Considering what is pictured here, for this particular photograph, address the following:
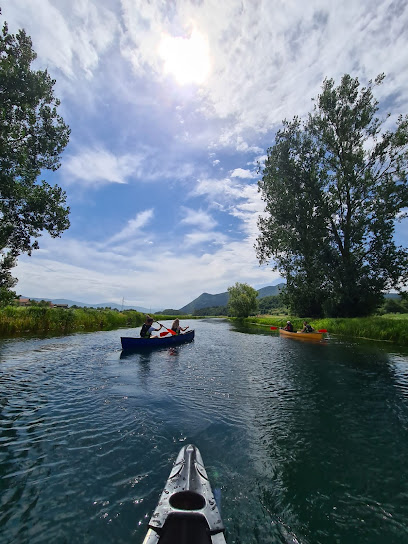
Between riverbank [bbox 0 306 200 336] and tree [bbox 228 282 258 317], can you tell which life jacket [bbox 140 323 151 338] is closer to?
riverbank [bbox 0 306 200 336]

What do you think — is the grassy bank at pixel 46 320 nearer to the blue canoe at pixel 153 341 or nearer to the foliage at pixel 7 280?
the foliage at pixel 7 280

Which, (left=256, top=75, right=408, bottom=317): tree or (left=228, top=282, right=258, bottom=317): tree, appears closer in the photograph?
(left=256, top=75, right=408, bottom=317): tree

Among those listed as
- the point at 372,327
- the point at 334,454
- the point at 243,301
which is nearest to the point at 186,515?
the point at 334,454

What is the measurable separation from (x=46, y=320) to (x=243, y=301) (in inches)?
2648

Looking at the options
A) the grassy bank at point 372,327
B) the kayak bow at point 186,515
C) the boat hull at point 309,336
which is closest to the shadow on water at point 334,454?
the kayak bow at point 186,515

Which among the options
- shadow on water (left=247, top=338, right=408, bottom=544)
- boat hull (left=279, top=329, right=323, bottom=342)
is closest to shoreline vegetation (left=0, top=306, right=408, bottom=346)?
boat hull (left=279, top=329, right=323, bottom=342)

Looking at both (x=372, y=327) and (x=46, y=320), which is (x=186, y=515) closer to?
(x=372, y=327)

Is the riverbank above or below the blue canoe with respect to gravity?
above

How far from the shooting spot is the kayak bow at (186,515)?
3.32 meters

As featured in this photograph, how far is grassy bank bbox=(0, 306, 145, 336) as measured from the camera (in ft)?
84.8

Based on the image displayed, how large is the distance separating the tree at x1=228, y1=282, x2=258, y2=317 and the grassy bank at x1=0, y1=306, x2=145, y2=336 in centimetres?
5536

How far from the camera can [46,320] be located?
29.3 m

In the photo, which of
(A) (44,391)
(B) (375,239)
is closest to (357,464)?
(A) (44,391)

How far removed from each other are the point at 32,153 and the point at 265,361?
2500cm
